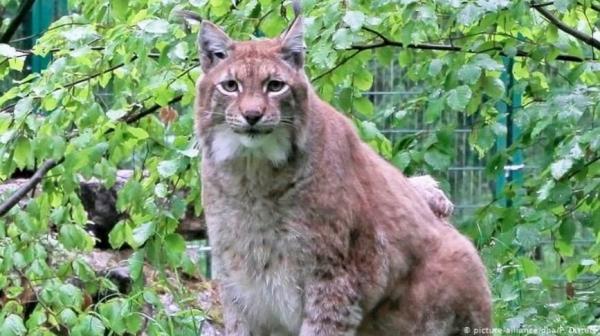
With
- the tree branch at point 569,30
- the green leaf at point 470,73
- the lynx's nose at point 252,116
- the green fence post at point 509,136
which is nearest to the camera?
the lynx's nose at point 252,116

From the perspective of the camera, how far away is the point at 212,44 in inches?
216

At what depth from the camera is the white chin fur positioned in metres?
5.24

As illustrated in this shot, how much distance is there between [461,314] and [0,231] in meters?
2.46

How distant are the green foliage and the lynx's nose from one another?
2.85ft

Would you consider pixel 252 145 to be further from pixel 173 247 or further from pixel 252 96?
pixel 173 247

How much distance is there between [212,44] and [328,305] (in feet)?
3.44

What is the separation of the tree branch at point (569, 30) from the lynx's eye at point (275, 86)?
1876mm

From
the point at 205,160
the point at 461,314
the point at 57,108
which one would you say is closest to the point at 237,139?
the point at 205,160

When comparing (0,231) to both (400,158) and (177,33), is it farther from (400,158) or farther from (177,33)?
(400,158)

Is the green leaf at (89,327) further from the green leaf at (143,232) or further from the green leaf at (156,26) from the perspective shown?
the green leaf at (156,26)

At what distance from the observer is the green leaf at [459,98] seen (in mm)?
6291

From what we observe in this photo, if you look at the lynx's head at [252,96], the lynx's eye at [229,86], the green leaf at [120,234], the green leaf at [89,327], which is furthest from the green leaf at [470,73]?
the green leaf at [89,327]

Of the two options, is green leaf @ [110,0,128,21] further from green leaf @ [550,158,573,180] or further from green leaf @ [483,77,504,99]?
green leaf @ [550,158,573,180]

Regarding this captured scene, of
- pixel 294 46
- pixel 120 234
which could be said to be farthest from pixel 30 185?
pixel 294 46
